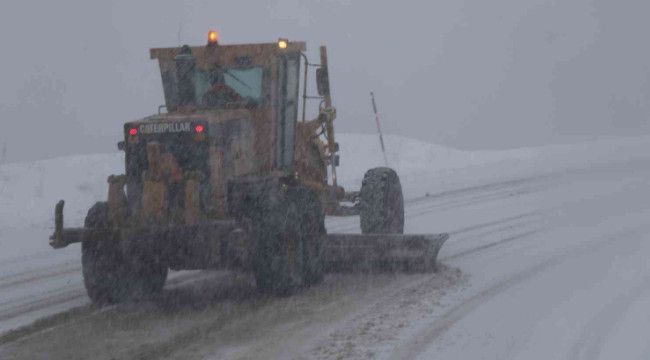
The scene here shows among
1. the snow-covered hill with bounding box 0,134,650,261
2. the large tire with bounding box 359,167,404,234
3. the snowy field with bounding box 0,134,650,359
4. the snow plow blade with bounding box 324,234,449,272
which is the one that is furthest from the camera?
the snow-covered hill with bounding box 0,134,650,261

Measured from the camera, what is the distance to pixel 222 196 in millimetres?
10734

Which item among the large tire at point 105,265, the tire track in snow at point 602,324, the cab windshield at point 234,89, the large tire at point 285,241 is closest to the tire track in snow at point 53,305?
the large tire at point 105,265

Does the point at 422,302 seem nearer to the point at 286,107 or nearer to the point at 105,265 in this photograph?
the point at 286,107

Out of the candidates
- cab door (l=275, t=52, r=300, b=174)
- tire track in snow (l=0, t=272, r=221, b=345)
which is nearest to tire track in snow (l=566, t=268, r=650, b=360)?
cab door (l=275, t=52, r=300, b=174)

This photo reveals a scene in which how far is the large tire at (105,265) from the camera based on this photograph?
1062cm

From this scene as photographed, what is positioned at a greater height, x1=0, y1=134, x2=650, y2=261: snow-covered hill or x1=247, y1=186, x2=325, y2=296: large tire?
x1=0, y1=134, x2=650, y2=261: snow-covered hill

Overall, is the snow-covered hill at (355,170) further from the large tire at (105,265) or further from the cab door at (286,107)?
the cab door at (286,107)

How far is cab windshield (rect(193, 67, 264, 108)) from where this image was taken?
37.6ft

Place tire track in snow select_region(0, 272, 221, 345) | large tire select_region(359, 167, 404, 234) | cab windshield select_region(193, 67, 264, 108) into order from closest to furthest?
tire track in snow select_region(0, 272, 221, 345), cab windshield select_region(193, 67, 264, 108), large tire select_region(359, 167, 404, 234)

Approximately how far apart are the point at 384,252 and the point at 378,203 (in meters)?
1.73

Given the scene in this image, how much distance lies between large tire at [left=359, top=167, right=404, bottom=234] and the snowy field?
79 centimetres

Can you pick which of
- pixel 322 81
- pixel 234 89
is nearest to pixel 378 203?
pixel 322 81

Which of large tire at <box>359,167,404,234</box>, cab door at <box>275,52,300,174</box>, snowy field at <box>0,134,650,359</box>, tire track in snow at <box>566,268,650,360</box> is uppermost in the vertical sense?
cab door at <box>275,52,300,174</box>

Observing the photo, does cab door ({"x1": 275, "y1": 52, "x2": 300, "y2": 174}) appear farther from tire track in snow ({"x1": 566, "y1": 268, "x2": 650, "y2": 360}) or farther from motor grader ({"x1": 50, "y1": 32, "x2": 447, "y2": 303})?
tire track in snow ({"x1": 566, "y1": 268, "x2": 650, "y2": 360})
